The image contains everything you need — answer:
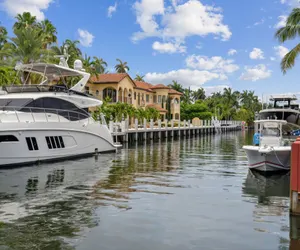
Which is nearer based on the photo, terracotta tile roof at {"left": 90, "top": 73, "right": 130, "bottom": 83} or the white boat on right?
the white boat on right

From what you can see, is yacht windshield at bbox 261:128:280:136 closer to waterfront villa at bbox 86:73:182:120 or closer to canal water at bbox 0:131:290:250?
canal water at bbox 0:131:290:250

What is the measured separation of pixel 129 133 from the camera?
4456 centimetres

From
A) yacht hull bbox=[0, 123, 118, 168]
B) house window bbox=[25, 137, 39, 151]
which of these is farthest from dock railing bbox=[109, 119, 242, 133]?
house window bbox=[25, 137, 39, 151]

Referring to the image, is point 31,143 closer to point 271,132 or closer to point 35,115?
point 35,115

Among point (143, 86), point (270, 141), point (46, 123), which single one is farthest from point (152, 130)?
point (270, 141)

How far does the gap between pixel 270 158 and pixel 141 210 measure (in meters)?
9.08

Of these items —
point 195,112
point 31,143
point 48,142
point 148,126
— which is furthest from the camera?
point 195,112

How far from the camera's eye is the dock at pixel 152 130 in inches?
1629

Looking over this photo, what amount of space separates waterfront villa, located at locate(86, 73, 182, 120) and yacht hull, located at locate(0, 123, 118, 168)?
27243 mm

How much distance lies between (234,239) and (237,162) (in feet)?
52.5

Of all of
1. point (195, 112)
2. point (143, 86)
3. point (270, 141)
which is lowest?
point (270, 141)

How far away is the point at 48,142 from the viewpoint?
2172 centimetres

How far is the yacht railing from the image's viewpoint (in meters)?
19.9

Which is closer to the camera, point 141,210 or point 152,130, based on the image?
point 141,210
